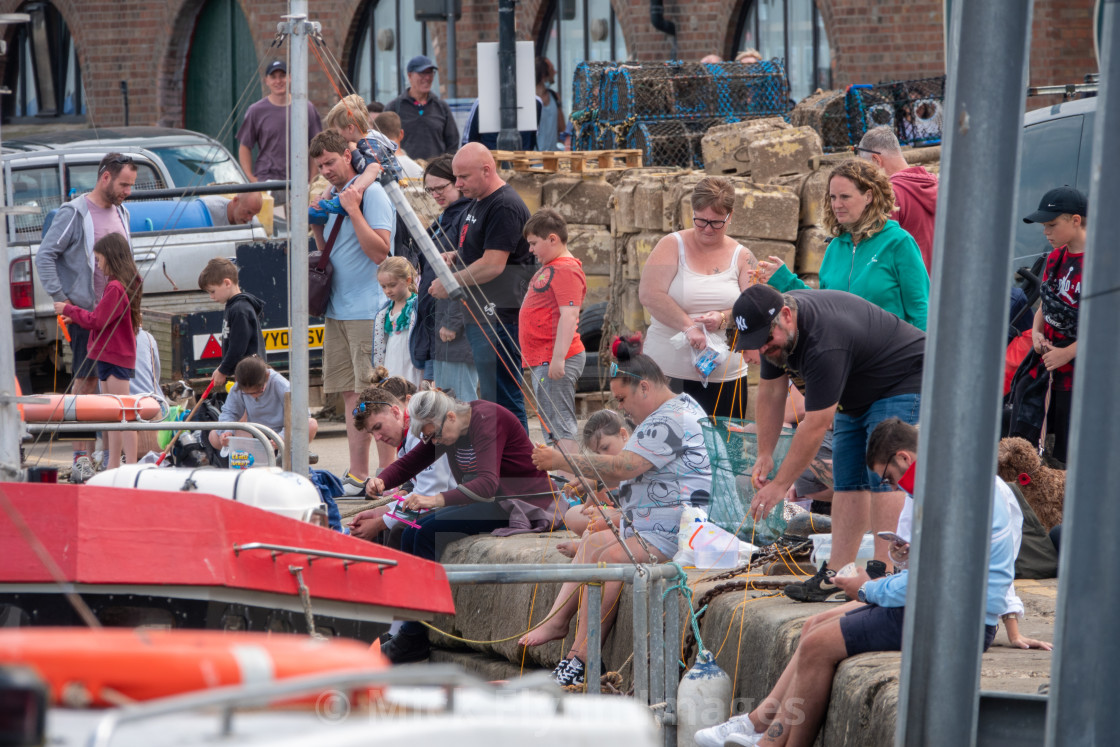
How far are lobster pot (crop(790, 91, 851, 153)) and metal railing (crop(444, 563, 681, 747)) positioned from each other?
7.52 m

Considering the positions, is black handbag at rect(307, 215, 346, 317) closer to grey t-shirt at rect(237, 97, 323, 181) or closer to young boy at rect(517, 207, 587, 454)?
young boy at rect(517, 207, 587, 454)

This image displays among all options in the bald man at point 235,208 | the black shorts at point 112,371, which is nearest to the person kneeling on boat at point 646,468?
the black shorts at point 112,371

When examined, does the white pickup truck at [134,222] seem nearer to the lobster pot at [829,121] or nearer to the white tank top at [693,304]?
the white tank top at [693,304]

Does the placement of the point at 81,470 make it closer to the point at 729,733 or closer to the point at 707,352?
the point at 707,352

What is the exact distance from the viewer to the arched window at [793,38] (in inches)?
691

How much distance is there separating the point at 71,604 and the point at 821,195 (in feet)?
20.8

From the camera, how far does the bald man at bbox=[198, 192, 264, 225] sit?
11.8 meters

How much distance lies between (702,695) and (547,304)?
7.26ft

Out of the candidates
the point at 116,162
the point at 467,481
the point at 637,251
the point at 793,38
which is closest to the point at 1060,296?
the point at 467,481

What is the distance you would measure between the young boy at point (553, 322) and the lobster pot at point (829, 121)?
5.94m

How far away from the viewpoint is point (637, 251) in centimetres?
1036

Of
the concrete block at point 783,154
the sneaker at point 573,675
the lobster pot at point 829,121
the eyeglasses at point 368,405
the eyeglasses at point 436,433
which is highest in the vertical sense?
the lobster pot at point 829,121

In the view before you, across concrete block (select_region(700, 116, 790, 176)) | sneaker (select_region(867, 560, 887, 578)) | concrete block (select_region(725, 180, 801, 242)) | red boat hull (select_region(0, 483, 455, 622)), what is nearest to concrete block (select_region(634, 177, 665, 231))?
→ concrete block (select_region(725, 180, 801, 242))

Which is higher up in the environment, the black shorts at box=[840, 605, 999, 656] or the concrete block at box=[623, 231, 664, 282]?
the concrete block at box=[623, 231, 664, 282]
